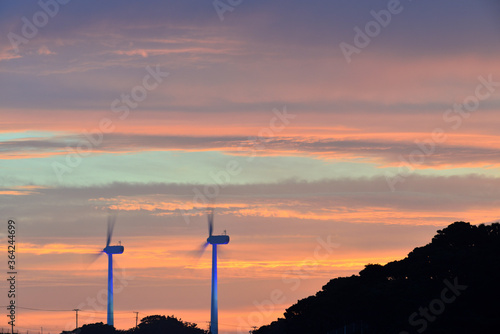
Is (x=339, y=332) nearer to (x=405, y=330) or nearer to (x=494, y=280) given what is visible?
(x=405, y=330)

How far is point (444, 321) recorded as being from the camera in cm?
13525

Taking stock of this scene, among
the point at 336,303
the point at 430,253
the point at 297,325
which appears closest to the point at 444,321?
the point at 430,253

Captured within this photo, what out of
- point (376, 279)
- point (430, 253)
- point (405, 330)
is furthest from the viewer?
point (376, 279)

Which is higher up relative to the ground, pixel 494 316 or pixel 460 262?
pixel 460 262

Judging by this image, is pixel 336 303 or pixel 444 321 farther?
pixel 336 303

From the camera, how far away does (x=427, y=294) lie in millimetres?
147125

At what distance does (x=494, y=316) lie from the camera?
435ft

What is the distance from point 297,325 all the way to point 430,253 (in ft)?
108

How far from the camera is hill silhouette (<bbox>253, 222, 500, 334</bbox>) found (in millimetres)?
135375

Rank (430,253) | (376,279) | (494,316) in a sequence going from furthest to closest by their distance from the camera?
(376,279) → (430,253) → (494,316)

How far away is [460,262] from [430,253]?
1126 centimetres

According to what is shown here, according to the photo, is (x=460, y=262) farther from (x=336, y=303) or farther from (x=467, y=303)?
(x=336, y=303)

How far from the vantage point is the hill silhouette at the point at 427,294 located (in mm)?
135375

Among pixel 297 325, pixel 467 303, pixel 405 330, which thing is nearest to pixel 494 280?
pixel 467 303
